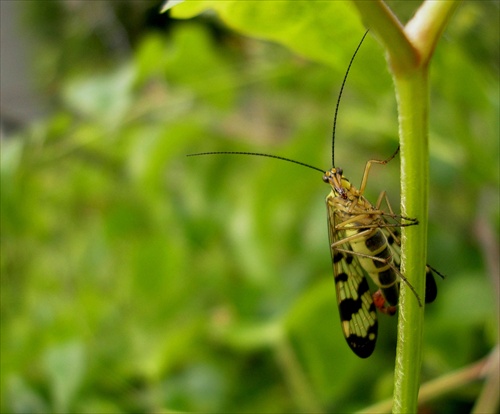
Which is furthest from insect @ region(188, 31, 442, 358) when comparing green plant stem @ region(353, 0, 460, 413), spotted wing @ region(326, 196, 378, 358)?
green plant stem @ region(353, 0, 460, 413)

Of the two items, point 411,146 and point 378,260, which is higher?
point 411,146

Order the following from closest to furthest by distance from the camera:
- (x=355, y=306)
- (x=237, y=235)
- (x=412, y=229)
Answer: (x=412, y=229) < (x=355, y=306) < (x=237, y=235)

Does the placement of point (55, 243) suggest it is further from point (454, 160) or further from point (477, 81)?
point (477, 81)

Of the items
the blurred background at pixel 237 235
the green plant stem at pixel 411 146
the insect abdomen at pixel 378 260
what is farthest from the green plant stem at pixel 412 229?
the insect abdomen at pixel 378 260

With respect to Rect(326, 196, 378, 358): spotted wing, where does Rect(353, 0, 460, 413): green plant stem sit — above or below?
above

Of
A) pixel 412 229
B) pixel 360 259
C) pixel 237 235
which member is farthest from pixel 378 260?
pixel 237 235

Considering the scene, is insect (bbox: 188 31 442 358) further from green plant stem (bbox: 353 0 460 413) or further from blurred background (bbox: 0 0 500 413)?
green plant stem (bbox: 353 0 460 413)

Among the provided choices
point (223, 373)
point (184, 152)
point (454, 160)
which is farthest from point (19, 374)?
point (454, 160)

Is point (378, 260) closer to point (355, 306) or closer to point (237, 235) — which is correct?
point (355, 306)
